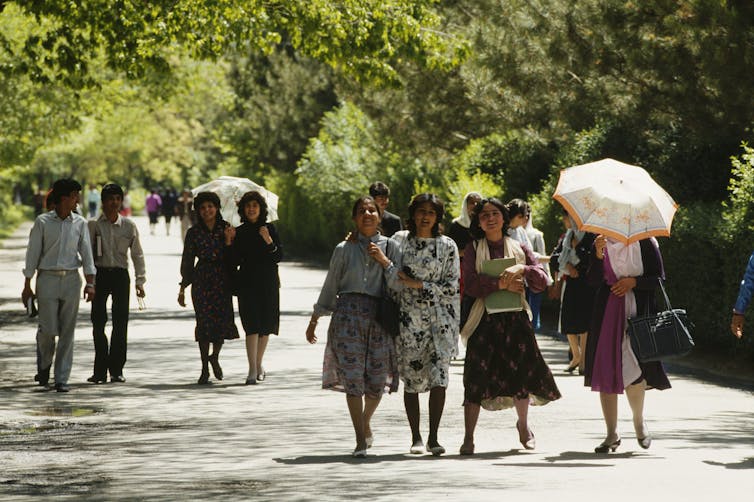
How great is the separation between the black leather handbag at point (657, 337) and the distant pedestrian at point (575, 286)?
4594 millimetres

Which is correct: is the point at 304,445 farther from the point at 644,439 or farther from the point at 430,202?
the point at 644,439

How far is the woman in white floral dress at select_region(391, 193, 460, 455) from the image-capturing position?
983 cm

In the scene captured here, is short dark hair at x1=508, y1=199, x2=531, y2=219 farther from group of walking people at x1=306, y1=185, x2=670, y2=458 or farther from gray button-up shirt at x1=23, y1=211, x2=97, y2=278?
group of walking people at x1=306, y1=185, x2=670, y2=458

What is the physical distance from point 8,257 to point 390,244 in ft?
112

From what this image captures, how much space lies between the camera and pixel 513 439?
35.3 feet

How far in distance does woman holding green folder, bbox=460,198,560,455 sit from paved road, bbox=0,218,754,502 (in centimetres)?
39

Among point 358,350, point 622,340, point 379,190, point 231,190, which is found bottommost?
point 358,350

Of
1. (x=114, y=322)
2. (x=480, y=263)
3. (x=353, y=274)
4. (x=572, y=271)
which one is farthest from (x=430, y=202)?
(x=114, y=322)

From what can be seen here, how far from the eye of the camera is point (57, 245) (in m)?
13.9

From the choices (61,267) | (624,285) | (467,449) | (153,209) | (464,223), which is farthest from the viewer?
(153,209)

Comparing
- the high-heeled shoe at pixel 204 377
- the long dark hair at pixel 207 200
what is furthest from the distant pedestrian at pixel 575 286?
the high-heeled shoe at pixel 204 377

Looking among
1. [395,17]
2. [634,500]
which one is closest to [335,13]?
[395,17]

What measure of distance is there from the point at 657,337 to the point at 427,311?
1504 millimetres

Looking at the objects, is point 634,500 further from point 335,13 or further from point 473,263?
point 335,13
